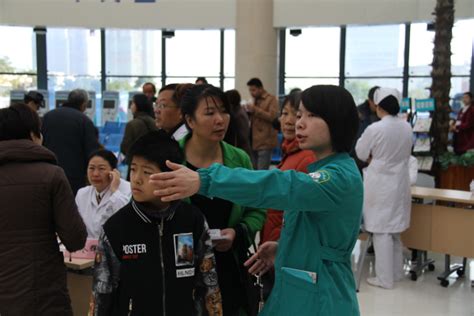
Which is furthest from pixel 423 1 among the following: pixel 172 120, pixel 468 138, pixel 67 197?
pixel 67 197

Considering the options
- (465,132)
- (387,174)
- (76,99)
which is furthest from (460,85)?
(76,99)

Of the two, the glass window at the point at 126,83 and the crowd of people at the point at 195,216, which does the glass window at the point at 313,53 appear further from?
the crowd of people at the point at 195,216

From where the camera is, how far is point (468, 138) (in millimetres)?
10000

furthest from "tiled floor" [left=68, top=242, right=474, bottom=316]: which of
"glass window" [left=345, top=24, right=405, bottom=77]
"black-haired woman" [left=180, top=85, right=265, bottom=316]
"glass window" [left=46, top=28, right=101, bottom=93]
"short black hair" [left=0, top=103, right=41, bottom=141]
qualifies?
"glass window" [left=46, top=28, right=101, bottom=93]

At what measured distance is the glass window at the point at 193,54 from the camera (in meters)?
15.0

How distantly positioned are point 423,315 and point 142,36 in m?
12.4

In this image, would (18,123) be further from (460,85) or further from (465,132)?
(460,85)

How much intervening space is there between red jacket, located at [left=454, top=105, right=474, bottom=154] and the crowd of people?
819cm

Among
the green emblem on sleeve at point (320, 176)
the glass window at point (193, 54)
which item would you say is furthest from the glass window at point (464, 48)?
the green emblem on sleeve at point (320, 176)

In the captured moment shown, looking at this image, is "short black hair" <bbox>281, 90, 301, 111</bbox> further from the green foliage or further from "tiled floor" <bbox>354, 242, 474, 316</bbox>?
the green foliage

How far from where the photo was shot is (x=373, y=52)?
14336 mm

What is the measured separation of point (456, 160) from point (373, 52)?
759 cm

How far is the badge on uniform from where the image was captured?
1872 millimetres

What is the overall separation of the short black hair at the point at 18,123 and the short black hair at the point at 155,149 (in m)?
0.89
